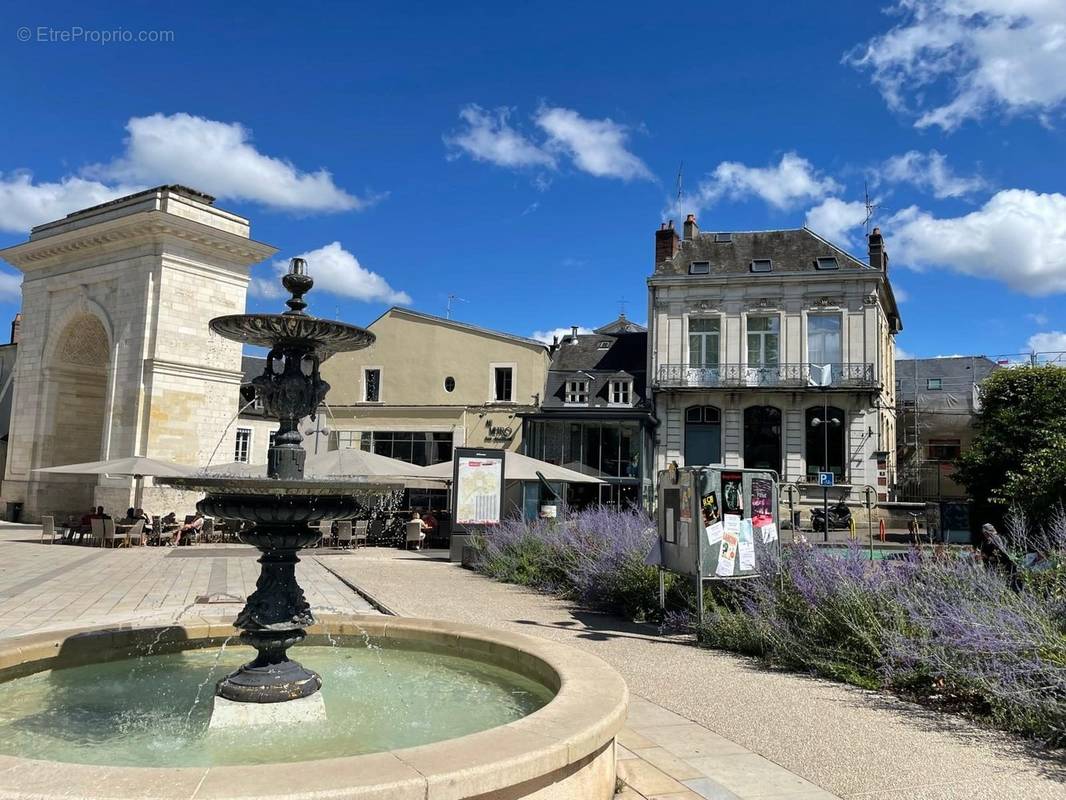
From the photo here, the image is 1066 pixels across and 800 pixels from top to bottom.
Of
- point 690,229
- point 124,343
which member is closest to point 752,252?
point 690,229

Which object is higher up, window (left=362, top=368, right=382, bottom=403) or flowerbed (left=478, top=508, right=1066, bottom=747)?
window (left=362, top=368, right=382, bottom=403)

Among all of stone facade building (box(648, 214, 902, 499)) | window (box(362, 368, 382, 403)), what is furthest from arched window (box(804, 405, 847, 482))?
window (box(362, 368, 382, 403))

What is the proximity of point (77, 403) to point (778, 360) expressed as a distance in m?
25.9

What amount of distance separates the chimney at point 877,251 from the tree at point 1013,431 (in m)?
13.5

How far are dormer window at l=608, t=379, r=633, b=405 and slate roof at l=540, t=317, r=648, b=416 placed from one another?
186 millimetres

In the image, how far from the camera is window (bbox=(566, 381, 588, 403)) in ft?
106

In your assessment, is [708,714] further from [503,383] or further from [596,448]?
[503,383]

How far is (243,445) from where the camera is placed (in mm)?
30094

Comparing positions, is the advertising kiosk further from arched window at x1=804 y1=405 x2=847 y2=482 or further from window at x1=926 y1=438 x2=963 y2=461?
window at x1=926 y1=438 x2=963 y2=461

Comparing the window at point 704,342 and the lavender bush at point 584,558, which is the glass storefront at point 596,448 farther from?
the lavender bush at point 584,558

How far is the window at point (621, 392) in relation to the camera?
32.6 meters

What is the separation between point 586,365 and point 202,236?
54.8ft

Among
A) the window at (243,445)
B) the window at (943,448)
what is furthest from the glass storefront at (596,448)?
the window at (943,448)

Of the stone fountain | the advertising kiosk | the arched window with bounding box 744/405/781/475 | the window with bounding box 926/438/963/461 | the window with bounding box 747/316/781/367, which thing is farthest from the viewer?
the window with bounding box 926/438/963/461
